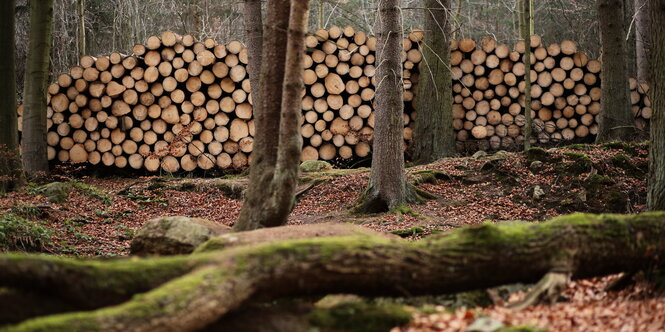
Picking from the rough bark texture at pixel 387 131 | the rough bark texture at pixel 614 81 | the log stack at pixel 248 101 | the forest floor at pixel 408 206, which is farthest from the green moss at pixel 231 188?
the rough bark texture at pixel 614 81

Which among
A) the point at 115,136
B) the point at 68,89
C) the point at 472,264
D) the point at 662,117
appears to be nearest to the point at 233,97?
the point at 115,136

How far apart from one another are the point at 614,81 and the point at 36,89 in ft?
34.5

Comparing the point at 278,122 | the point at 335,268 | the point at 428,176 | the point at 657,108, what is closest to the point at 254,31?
the point at 428,176

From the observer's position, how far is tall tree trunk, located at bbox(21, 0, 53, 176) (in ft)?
36.6

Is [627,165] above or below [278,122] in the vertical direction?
below

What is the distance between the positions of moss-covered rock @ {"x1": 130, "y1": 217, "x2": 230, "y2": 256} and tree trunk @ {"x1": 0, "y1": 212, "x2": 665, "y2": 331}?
142cm

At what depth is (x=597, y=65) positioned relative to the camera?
1251cm

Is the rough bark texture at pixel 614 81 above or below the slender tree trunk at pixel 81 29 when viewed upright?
below

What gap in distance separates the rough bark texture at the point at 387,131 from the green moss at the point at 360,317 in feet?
15.3

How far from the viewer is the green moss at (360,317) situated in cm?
392

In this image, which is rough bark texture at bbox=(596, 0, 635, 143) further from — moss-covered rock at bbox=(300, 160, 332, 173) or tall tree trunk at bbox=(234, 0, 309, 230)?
tall tree trunk at bbox=(234, 0, 309, 230)

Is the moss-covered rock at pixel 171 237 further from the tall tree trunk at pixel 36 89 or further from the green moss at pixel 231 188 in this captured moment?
the tall tree trunk at pixel 36 89

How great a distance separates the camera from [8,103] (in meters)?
10.3

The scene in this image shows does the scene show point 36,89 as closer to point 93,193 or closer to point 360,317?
point 93,193
